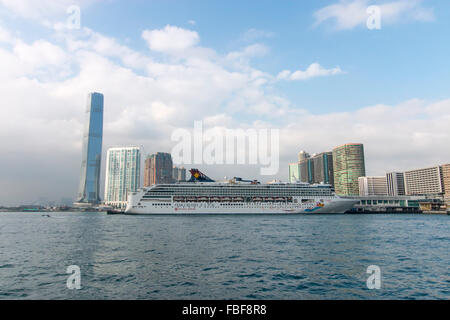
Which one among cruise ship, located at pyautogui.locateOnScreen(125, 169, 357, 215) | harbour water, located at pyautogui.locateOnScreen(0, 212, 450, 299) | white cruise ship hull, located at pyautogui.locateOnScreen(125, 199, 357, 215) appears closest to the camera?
harbour water, located at pyautogui.locateOnScreen(0, 212, 450, 299)

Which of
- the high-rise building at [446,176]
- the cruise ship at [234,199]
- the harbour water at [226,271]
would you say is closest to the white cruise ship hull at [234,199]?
the cruise ship at [234,199]

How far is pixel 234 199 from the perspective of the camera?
91.5 metres

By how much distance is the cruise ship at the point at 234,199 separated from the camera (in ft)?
294

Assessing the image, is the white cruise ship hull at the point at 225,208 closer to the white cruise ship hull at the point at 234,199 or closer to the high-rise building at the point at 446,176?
the white cruise ship hull at the point at 234,199

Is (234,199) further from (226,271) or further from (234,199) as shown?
(226,271)

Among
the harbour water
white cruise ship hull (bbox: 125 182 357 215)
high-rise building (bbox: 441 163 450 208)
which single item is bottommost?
the harbour water

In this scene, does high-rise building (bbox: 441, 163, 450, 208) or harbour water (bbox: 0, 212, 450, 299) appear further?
high-rise building (bbox: 441, 163, 450, 208)

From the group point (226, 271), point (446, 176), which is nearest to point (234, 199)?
point (226, 271)

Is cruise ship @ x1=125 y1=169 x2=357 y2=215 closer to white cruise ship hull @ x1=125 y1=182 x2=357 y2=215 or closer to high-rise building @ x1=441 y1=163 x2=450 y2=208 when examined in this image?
white cruise ship hull @ x1=125 y1=182 x2=357 y2=215

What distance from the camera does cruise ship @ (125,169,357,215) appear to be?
8969 centimetres

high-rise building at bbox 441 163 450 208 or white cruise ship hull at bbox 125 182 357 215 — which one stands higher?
high-rise building at bbox 441 163 450 208

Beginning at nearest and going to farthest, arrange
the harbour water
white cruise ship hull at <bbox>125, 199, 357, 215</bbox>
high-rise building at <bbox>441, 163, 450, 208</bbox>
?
the harbour water
white cruise ship hull at <bbox>125, 199, 357, 215</bbox>
high-rise building at <bbox>441, 163, 450, 208</bbox>

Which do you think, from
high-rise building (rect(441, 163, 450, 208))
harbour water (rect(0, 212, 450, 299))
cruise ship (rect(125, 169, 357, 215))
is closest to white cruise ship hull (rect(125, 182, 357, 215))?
cruise ship (rect(125, 169, 357, 215))

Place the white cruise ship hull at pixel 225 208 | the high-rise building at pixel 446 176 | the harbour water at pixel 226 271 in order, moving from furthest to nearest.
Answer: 1. the high-rise building at pixel 446 176
2. the white cruise ship hull at pixel 225 208
3. the harbour water at pixel 226 271
